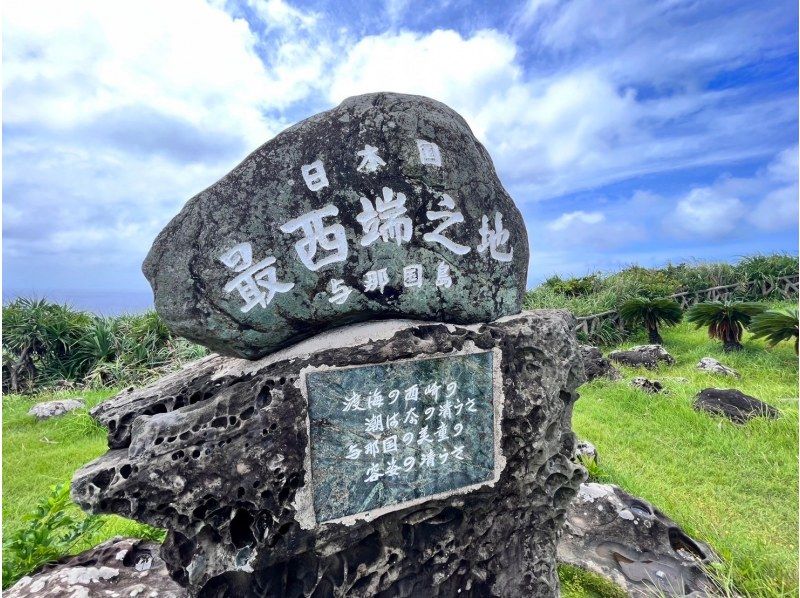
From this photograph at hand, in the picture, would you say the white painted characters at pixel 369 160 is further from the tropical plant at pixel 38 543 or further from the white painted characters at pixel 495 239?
the tropical plant at pixel 38 543

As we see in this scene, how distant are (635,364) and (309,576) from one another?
783 centimetres

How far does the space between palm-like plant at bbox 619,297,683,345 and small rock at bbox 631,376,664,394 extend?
11.3ft

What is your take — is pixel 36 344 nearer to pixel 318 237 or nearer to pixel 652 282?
pixel 318 237

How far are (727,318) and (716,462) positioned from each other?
5034 mm

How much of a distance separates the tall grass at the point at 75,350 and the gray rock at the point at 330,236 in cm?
659

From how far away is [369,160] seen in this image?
7.97ft

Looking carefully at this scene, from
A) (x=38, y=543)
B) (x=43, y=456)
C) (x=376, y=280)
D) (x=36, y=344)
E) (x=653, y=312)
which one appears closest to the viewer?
(x=376, y=280)

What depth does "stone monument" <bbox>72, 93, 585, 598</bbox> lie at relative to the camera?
2.31m

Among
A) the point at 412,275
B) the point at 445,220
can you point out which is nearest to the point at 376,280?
the point at 412,275

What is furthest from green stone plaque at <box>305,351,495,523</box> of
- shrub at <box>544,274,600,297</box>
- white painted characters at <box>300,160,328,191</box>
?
shrub at <box>544,274,600,297</box>

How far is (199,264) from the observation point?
7.59 ft

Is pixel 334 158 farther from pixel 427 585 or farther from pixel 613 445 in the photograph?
pixel 613 445

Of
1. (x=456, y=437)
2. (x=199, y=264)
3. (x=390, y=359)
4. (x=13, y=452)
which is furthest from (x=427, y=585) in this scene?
(x=13, y=452)

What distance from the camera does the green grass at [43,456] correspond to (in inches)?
171
